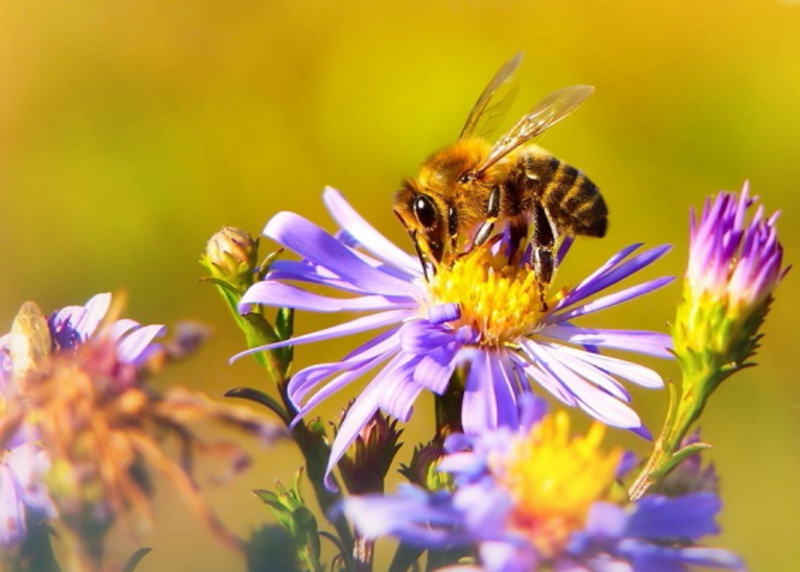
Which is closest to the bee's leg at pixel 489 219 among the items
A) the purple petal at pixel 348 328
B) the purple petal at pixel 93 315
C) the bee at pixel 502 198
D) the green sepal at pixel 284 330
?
the bee at pixel 502 198

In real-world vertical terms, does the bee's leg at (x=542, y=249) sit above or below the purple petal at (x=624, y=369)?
above

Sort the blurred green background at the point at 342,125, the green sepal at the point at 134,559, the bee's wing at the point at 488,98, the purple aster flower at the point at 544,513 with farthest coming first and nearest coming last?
the blurred green background at the point at 342,125, the bee's wing at the point at 488,98, the green sepal at the point at 134,559, the purple aster flower at the point at 544,513

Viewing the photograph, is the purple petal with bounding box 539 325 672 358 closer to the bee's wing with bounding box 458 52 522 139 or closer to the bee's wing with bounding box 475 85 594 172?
the bee's wing with bounding box 475 85 594 172

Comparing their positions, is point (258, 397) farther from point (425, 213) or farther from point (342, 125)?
point (342, 125)

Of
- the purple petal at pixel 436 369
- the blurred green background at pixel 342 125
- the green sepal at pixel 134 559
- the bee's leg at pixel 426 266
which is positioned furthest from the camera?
the blurred green background at pixel 342 125

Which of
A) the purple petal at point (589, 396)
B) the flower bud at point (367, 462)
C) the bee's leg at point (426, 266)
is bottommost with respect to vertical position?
the flower bud at point (367, 462)

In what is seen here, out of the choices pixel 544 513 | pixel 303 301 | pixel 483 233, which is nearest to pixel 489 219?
pixel 483 233

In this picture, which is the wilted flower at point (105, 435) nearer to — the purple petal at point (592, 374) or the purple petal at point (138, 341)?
the purple petal at point (138, 341)

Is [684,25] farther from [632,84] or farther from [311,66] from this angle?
[311,66]
